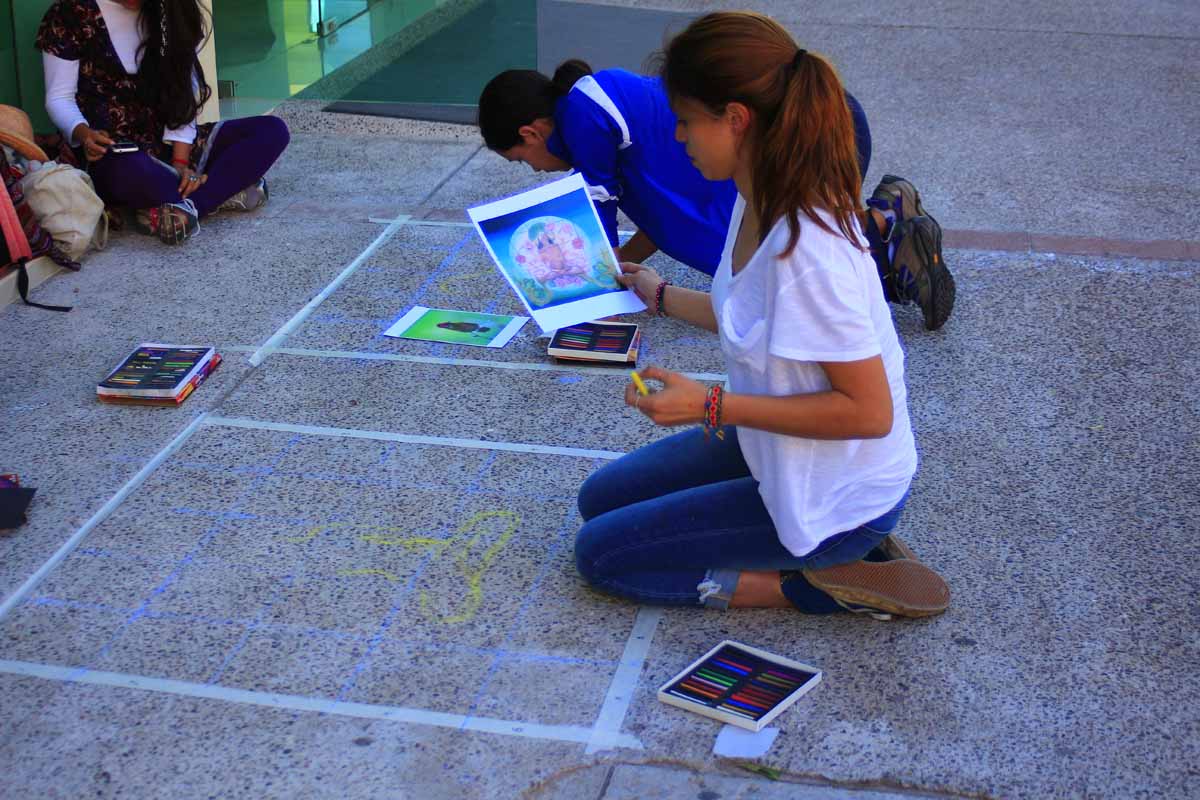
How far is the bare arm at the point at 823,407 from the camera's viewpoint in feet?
7.63

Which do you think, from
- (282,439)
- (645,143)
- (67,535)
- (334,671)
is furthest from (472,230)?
(334,671)

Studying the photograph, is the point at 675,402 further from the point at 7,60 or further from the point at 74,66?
the point at 7,60

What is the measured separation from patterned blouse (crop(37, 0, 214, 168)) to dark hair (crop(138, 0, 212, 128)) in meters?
0.07

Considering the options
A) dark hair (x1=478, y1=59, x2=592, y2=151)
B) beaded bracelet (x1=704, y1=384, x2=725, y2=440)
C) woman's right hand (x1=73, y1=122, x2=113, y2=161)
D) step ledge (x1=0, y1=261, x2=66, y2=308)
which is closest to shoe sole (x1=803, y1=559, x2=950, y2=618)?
beaded bracelet (x1=704, y1=384, x2=725, y2=440)

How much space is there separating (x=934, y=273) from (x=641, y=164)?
109cm

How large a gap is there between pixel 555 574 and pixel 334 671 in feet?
2.03

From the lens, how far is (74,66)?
5.18 meters

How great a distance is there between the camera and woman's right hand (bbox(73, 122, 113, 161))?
5.10 m

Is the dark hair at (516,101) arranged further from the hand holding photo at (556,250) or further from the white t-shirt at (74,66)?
the white t-shirt at (74,66)

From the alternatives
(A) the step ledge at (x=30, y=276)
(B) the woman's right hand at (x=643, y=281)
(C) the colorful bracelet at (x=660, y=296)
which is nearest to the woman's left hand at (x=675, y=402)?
(C) the colorful bracelet at (x=660, y=296)

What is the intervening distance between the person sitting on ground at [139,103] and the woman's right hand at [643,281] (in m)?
2.38

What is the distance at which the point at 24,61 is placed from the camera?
18.3 feet

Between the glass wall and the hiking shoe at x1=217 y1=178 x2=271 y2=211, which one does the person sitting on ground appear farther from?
the glass wall

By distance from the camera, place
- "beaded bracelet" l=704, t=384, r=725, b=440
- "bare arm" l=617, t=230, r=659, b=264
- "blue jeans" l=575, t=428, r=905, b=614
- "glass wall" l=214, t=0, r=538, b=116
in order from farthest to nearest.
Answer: "glass wall" l=214, t=0, r=538, b=116, "bare arm" l=617, t=230, r=659, b=264, "blue jeans" l=575, t=428, r=905, b=614, "beaded bracelet" l=704, t=384, r=725, b=440
